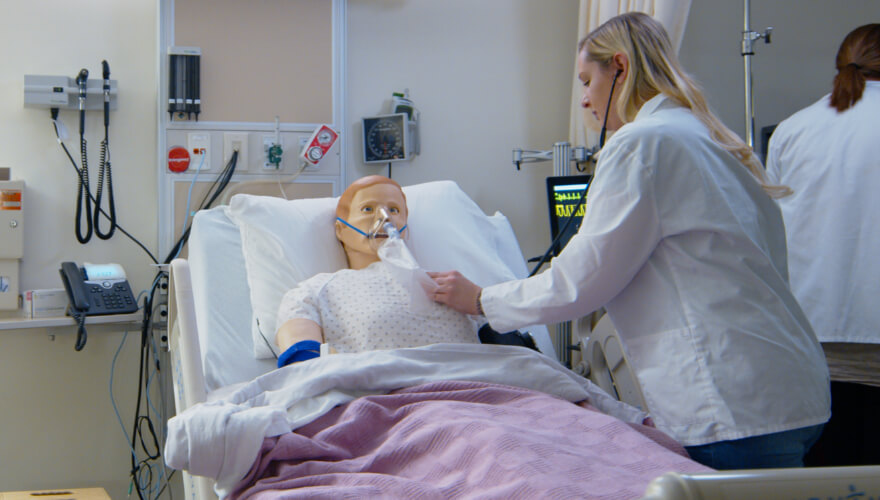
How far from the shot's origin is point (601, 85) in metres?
1.62

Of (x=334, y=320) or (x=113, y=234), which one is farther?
(x=113, y=234)

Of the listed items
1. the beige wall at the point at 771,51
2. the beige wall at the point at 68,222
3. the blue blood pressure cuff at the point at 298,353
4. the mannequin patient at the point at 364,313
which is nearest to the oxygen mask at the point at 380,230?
the mannequin patient at the point at 364,313

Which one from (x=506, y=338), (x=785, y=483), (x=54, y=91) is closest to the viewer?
(x=785, y=483)

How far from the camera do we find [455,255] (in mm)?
2344

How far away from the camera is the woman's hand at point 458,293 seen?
178 centimetres

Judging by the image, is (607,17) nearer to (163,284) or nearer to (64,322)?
(163,284)

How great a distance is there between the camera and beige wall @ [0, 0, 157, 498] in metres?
2.53

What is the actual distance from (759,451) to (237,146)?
6.58 feet

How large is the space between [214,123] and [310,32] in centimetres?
48

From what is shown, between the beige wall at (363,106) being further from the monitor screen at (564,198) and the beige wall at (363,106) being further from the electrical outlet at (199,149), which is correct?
the monitor screen at (564,198)

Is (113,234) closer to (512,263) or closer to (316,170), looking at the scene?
(316,170)

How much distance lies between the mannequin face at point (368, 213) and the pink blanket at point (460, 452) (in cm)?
73

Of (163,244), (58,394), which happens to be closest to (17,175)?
(163,244)

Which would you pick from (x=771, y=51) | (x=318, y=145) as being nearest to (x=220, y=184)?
(x=318, y=145)
